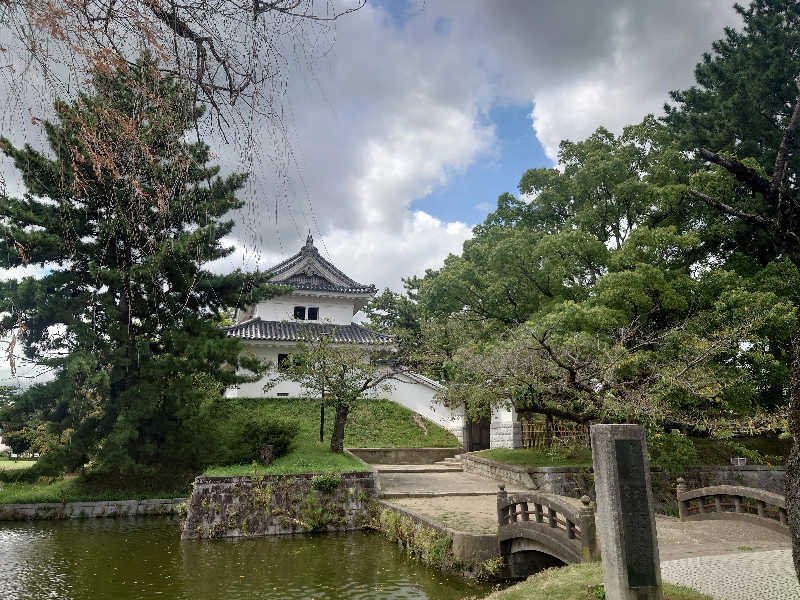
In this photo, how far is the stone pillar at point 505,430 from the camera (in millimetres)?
19734

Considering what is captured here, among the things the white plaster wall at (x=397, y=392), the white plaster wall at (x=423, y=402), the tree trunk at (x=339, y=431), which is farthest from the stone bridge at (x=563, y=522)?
the white plaster wall at (x=397, y=392)

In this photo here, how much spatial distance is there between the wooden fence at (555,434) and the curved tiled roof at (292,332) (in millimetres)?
10183

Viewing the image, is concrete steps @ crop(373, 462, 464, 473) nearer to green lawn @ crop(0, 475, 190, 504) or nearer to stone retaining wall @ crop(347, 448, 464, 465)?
stone retaining wall @ crop(347, 448, 464, 465)

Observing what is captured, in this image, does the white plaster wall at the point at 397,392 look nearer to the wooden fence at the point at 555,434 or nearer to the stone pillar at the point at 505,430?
the stone pillar at the point at 505,430

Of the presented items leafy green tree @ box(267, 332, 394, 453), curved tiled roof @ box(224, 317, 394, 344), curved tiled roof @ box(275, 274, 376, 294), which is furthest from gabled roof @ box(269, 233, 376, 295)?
leafy green tree @ box(267, 332, 394, 453)

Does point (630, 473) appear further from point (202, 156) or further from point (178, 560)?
point (178, 560)

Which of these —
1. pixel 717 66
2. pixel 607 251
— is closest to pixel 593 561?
pixel 607 251

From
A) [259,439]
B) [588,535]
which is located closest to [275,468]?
[259,439]

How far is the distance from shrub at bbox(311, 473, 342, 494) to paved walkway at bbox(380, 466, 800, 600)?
162cm

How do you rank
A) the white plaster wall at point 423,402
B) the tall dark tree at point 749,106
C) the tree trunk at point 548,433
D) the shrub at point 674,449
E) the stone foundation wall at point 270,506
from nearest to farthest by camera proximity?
the shrub at point 674,449 < the stone foundation wall at point 270,506 < the tall dark tree at point 749,106 < the tree trunk at point 548,433 < the white plaster wall at point 423,402

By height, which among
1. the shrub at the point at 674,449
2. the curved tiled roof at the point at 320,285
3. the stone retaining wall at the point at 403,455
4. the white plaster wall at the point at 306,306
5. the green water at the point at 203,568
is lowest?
the green water at the point at 203,568

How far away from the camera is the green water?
9172 millimetres

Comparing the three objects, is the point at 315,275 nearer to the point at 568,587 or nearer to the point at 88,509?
the point at 88,509

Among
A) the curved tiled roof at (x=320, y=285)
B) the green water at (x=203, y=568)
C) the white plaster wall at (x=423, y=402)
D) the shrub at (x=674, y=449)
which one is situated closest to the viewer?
the green water at (x=203, y=568)
